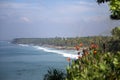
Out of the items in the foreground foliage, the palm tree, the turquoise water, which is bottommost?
the turquoise water

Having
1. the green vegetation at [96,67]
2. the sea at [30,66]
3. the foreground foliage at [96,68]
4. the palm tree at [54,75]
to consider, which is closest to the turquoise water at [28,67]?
the sea at [30,66]

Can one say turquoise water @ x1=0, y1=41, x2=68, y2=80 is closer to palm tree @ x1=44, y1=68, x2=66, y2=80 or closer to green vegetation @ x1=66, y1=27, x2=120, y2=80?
palm tree @ x1=44, y1=68, x2=66, y2=80

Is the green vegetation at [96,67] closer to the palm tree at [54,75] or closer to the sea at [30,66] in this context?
the palm tree at [54,75]

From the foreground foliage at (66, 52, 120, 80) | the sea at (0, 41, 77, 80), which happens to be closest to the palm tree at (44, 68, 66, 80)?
the foreground foliage at (66, 52, 120, 80)

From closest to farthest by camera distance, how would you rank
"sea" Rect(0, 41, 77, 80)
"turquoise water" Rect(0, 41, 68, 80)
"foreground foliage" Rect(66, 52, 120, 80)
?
"foreground foliage" Rect(66, 52, 120, 80) < "turquoise water" Rect(0, 41, 68, 80) < "sea" Rect(0, 41, 77, 80)

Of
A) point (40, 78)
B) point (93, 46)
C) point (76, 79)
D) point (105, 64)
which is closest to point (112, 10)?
point (105, 64)

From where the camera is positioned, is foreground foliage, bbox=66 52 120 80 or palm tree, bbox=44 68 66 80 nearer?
foreground foliage, bbox=66 52 120 80

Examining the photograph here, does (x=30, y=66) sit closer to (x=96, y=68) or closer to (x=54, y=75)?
(x=54, y=75)

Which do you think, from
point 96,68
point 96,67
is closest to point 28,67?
point 96,68

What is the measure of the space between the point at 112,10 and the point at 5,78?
56.2 metres

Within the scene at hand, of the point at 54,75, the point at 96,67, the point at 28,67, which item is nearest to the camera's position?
the point at 96,67

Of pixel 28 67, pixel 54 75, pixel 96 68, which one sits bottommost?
pixel 28 67

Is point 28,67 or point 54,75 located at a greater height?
point 54,75

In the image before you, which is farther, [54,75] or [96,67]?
[54,75]
